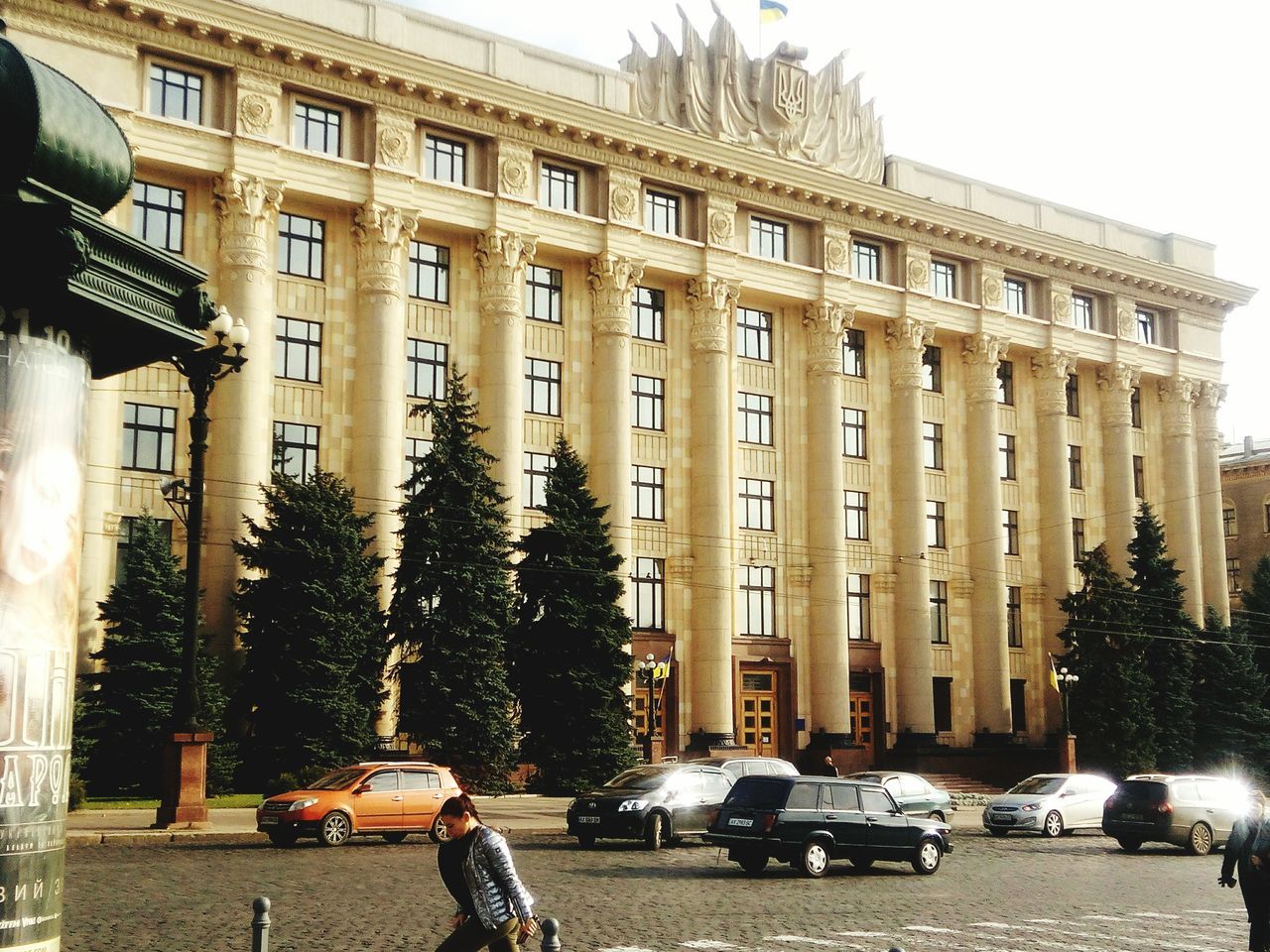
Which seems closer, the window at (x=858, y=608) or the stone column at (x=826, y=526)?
the stone column at (x=826, y=526)

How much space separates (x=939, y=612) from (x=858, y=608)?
4.21 m

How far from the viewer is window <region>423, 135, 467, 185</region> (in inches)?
1892

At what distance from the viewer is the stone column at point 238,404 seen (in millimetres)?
42031

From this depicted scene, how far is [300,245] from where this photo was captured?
46250 mm

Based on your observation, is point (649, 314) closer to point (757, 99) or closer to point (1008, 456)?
point (757, 99)

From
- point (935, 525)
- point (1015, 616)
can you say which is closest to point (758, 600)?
point (935, 525)

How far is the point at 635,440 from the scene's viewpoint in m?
51.8

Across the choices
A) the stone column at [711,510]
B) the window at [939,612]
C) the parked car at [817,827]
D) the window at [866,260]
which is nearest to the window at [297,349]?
the stone column at [711,510]

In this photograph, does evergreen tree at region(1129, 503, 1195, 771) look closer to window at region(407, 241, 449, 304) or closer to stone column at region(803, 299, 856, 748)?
stone column at region(803, 299, 856, 748)

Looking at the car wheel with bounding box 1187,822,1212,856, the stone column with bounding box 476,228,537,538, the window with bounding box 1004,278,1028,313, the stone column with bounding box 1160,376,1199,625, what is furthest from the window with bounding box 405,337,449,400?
the stone column with bounding box 1160,376,1199,625

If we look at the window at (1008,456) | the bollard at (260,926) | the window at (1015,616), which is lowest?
the bollard at (260,926)

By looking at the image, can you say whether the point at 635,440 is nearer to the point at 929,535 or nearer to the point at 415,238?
the point at 415,238

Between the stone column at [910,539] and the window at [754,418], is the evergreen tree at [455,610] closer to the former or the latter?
the window at [754,418]

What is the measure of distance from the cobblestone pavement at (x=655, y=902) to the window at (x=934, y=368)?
3463 cm
